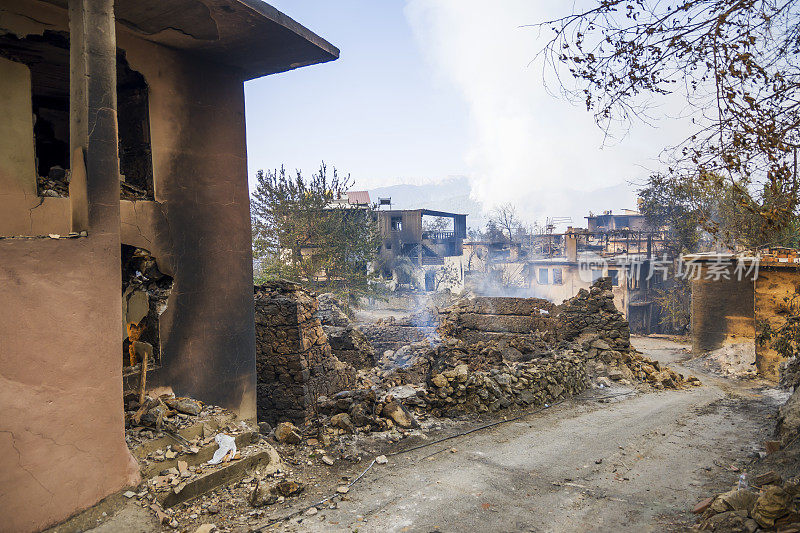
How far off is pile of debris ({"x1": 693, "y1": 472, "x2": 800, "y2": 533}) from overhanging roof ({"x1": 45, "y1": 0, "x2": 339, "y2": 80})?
7.11 meters

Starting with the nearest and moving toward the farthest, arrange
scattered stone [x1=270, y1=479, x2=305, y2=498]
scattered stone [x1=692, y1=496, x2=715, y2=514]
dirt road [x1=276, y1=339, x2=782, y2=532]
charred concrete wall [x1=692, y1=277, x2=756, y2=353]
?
scattered stone [x1=692, y1=496, x2=715, y2=514], dirt road [x1=276, y1=339, x2=782, y2=532], scattered stone [x1=270, y1=479, x2=305, y2=498], charred concrete wall [x1=692, y1=277, x2=756, y2=353]

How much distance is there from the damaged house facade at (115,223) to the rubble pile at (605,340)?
10.1 metres

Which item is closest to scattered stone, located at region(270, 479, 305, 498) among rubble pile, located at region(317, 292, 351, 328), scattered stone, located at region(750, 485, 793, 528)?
scattered stone, located at region(750, 485, 793, 528)

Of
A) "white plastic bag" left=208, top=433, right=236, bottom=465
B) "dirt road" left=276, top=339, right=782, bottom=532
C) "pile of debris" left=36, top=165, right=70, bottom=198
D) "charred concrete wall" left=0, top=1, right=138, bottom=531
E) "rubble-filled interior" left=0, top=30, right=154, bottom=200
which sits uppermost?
"rubble-filled interior" left=0, top=30, right=154, bottom=200

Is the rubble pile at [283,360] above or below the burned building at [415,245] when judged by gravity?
below

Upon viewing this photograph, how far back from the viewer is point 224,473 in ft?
16.5

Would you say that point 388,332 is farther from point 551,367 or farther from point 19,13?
point 19,13

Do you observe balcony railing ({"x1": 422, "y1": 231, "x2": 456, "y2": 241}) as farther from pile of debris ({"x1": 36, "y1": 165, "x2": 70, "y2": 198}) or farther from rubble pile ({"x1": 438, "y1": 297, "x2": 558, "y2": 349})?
pile of debris ({"x1": 36, "y1": 165, "x2": 70, "y2": 198})

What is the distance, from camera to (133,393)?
19.0ft

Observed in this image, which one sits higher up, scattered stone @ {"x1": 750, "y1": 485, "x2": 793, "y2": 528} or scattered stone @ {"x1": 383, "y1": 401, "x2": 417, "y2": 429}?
scattered stone @ {"x1": 750, "y1": 485, "x2": 793, "y2": 528}

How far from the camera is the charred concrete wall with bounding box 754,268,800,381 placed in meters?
15.6

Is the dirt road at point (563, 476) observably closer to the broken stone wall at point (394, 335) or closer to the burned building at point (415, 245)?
the broken stone wall at point (394, 335)

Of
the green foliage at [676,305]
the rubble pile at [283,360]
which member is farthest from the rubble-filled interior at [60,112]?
the green foliage at [676,305]

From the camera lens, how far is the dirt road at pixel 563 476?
183 inches
